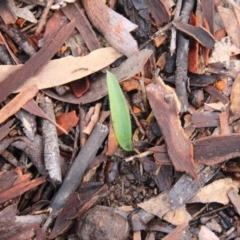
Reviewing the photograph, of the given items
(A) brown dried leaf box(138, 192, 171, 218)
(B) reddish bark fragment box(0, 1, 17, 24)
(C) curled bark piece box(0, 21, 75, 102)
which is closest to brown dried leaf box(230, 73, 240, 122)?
(A) brown dried leaf box(138, 192, 171, 218)

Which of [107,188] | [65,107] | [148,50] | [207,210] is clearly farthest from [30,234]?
[148,50]

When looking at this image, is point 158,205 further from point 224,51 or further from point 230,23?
point 230,23

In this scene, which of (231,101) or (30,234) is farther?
(231,101)

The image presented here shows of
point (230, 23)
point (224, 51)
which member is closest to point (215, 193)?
point (224, 51)

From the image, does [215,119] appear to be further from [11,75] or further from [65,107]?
[11,75]

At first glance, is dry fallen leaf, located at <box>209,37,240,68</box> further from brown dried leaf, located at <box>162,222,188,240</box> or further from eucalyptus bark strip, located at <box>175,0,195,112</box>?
brown dried leaf, located at <box>162,222,188,240</box>

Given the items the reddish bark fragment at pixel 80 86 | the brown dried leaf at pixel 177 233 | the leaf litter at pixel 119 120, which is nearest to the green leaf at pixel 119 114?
the leaf litter at pixel 119 120
